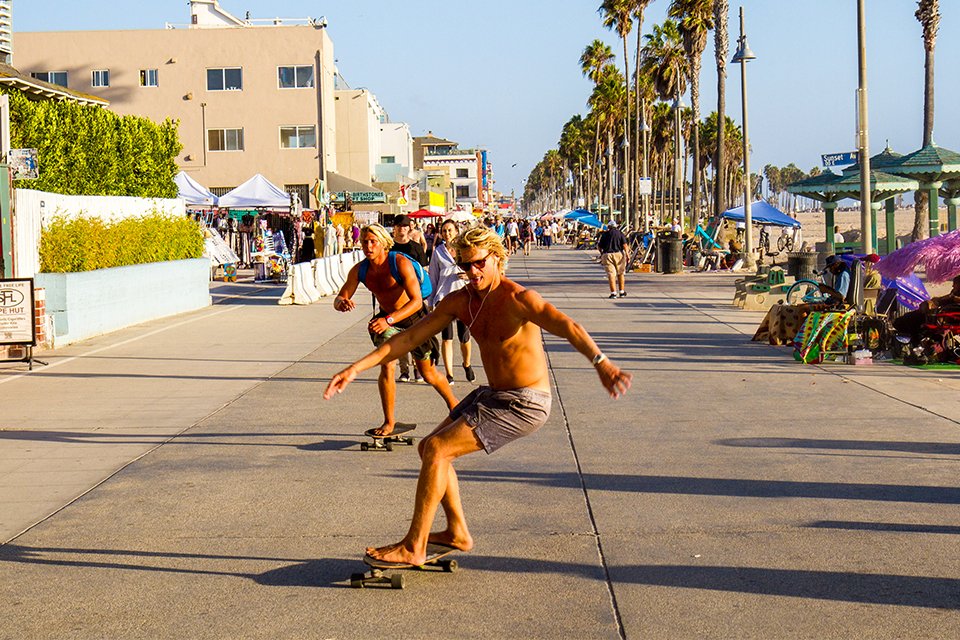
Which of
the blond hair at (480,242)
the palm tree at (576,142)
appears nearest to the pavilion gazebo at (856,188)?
the blond hair at (480,242)

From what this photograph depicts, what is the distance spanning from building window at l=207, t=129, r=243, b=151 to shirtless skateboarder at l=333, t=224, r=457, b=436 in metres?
49.9

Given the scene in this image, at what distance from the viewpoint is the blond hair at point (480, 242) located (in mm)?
5766

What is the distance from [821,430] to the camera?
9859 millimetres

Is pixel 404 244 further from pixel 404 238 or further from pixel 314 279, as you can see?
pixel 314 279

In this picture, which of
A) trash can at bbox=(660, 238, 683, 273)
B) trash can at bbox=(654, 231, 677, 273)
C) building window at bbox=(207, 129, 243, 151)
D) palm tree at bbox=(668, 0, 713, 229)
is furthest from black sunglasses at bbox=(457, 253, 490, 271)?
building window at bbox=(207, 129, 243, 151)

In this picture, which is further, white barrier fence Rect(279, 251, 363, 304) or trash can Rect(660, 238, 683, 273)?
trash can Rect(660, 238, 683, 273)

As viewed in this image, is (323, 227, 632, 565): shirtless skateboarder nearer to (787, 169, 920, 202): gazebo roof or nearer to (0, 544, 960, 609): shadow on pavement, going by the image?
(0, 544, 960, 609): shadow on pavement

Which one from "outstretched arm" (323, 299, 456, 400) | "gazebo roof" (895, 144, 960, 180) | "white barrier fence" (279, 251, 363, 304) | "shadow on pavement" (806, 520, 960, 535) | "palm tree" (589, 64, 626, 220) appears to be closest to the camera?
"outstretched arm" (323, 299, 456, 400)

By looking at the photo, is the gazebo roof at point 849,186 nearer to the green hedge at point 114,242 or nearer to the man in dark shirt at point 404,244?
the green hedge at point 114,242

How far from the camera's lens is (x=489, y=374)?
583cm

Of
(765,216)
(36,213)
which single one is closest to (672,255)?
(765,216)

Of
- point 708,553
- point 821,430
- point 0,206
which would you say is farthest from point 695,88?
point 708,553

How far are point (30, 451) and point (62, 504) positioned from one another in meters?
2.01

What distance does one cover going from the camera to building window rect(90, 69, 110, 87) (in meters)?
58.2
